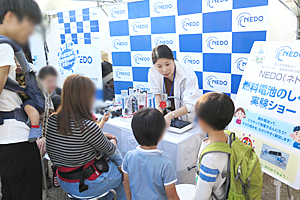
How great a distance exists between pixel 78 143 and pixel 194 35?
1796 mm

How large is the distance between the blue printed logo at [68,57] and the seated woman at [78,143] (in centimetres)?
255

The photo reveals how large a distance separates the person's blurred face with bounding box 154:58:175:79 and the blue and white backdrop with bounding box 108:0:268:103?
675 millimetres

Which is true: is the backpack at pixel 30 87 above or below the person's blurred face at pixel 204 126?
above

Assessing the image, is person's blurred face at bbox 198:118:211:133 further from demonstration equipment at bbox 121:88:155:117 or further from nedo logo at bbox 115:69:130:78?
nedo logo at bbox 115:69:130:78

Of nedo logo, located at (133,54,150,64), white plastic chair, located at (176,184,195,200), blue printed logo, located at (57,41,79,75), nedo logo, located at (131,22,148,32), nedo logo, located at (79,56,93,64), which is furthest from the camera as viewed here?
blue printed logo, located at (57,41,79,75)

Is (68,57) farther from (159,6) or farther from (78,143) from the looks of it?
(78,143)

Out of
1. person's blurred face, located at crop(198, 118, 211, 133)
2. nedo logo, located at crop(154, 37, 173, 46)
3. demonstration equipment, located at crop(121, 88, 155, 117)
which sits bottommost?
demonstration equipment, located at crop(121, 88, 155, 117)

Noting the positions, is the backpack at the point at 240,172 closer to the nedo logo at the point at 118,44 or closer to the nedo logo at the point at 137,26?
the nedo logo at the point at 137,26

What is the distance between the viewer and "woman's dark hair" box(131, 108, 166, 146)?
3.67ft

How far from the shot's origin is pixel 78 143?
1.43 metres

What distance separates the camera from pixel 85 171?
1497mm

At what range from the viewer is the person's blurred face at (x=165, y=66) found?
6.53 feet

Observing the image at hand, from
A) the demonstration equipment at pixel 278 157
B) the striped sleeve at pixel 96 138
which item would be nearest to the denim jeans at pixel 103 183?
the striped sleeve at pixel 96 138

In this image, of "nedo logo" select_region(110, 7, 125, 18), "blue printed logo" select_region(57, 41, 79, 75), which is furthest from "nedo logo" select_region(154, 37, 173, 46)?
"blue printed logo" select_region(57, 41, 79, 75)
